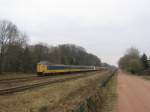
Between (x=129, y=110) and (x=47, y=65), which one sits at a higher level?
(x=47, y=65)

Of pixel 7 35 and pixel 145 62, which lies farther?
pixel 145 62

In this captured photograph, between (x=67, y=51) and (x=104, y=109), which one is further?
(x=67, y=51)

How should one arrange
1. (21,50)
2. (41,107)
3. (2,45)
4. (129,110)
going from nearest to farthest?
(41,107), (129,110), (2,45), (21,50)

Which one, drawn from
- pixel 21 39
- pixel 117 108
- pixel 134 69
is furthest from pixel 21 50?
pixel 117 108

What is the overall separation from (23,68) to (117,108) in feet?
188

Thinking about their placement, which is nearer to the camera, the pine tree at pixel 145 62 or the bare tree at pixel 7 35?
the bare tree at pixel 7 35

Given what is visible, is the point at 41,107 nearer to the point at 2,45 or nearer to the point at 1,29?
the point at 2,45

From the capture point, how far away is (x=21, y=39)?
70.6m

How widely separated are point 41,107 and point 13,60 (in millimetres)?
52263

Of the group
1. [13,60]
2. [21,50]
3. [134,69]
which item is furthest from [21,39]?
[134,69]

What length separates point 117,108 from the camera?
13.6m

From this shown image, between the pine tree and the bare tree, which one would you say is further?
the pine tree

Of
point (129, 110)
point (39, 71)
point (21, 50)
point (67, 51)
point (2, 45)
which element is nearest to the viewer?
point (129, 110)

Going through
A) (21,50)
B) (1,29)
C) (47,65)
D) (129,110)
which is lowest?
(129,110)
